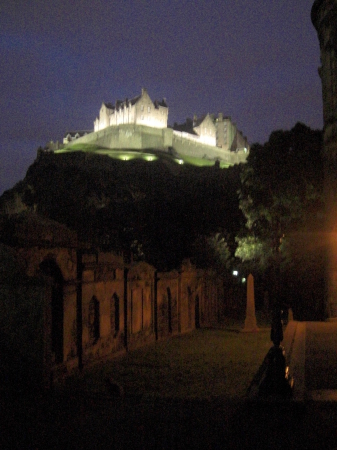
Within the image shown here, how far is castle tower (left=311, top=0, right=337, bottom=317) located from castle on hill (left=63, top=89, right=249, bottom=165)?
260ft

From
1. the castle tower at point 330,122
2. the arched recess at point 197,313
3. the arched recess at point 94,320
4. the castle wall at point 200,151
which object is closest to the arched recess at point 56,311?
the arched recess at point 94,320

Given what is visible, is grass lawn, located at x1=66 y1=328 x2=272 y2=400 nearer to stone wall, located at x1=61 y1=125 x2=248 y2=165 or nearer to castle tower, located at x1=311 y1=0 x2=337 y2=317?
castle tower, located at x1=311 y1=0 x2=337 y2=317

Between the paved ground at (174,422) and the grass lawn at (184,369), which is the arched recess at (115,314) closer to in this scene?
the grass lawn at (184,369)

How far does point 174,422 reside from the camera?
25.2 ft

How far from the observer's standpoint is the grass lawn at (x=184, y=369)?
34.2ft

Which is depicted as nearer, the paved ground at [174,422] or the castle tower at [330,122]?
the paved ground at [174,422]

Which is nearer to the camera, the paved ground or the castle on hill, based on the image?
the paved ground

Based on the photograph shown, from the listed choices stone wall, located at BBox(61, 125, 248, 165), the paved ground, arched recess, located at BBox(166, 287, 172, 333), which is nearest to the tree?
arched recess, located at BBox(166, 287, 172, 333)

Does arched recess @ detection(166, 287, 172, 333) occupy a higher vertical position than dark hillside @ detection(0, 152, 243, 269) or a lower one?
lower

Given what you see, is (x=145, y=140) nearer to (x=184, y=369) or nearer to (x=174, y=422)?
(x=184, y=369)

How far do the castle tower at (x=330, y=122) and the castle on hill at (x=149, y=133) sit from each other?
260 feet

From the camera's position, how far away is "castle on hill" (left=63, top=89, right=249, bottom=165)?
10156 cm

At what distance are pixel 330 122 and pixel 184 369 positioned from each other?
43.7ft

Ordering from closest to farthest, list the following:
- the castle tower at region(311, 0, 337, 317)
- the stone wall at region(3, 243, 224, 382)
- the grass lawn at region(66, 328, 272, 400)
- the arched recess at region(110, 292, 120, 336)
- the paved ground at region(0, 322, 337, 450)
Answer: the paved ground at region(0, 322, 337, 450) → the stone wall at region(3, 243, 224, 382) → the grass lawn at region(66, 328, 272, 400) → the arched recess at region(110, 292, 120, 336) → the castle tower at region(311, 0, 337, 317)
